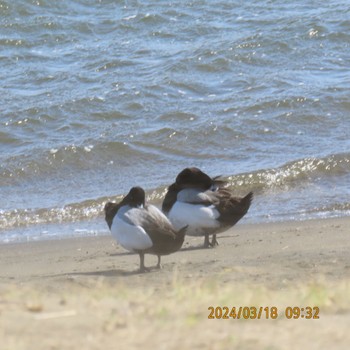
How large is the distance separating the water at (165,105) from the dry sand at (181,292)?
128 centimetres

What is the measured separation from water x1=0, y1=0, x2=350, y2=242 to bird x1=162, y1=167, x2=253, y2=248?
133cm

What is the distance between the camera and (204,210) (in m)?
8.36

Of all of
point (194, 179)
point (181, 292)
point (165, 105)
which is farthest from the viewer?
point (165, 105)

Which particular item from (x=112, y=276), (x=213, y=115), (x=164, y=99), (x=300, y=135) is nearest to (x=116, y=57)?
(x=164, y=99)

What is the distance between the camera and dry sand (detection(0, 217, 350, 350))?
4313 millimetres

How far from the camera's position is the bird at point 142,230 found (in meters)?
7.32

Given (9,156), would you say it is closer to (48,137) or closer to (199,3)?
(48,137)

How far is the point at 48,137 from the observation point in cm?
1301

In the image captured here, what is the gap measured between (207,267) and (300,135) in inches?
236

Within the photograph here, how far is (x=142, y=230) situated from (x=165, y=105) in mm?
Answer: 7038

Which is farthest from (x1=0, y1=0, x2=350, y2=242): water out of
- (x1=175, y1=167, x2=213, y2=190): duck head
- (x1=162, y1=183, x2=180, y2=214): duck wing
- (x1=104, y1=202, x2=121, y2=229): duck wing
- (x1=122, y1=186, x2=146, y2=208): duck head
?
(x1=122, y1=186, x2=146, y2=208): duck head

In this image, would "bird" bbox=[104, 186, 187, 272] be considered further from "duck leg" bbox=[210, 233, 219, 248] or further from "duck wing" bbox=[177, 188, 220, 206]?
"duck leg" bbox=[210, 233, 219, 248]

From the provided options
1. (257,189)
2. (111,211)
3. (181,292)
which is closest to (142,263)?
(111,211)

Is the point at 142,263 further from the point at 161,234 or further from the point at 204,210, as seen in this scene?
the point at 204,210
